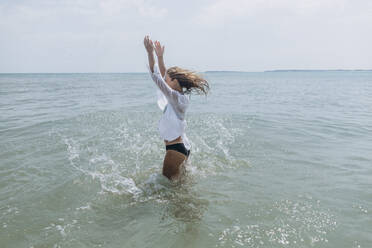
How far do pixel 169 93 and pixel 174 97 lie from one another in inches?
4.6

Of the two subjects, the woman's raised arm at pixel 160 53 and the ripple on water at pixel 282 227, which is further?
the woman's raised arm at pixel 160 53

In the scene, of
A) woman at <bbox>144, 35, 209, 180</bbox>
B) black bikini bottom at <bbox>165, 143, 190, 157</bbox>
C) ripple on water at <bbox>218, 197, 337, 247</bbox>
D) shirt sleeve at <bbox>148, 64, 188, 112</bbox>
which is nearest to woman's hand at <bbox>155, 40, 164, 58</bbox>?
woman at <bbox>144, 35, 209, 180</bbox>

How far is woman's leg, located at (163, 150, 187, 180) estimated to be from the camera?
15.4 feet

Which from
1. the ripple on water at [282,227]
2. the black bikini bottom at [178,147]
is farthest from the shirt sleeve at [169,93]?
the ripple on water at [282,227]

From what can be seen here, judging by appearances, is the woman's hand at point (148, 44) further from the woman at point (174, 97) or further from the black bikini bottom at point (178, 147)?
the black bikini bottom at point (178, 147)

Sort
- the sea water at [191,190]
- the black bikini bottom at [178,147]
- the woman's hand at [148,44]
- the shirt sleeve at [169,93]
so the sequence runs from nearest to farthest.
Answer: the sea water at [191,190] < the shirt sleeve at [169,93] < the woman's hand at [148,44] < the black bikini bottom at [178,147]

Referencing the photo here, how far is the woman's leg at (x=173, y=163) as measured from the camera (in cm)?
468

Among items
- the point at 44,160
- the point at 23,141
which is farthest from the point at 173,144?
the point at 23,141

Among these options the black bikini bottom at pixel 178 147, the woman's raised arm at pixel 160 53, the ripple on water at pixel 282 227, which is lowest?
the ripple on water at pixel 282 227

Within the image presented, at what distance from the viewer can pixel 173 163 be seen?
475cm

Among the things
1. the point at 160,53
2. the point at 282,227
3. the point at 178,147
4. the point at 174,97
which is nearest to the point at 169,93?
the point at 174,97

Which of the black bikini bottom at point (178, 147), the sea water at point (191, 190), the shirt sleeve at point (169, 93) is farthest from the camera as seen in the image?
the black bikini bottom at point (178, 147)

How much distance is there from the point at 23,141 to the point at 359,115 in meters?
14.4

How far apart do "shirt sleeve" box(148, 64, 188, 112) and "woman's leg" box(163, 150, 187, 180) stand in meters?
0.81
